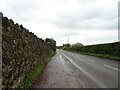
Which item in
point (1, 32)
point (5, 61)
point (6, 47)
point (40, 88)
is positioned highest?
point (1, 32)

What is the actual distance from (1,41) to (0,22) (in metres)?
0.66

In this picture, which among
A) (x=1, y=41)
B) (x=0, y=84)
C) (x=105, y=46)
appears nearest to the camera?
(x=0, y=84)

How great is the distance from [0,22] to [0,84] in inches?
75.0

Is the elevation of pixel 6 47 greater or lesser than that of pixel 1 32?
lesser

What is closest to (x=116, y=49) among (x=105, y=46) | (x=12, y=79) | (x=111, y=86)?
(x=105, y=46)

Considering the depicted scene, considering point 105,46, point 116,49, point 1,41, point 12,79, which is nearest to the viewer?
point 1,41

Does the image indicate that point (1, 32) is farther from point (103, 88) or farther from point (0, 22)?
point (103, 88)

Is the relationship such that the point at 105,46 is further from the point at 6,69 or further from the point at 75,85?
the point at 6,69

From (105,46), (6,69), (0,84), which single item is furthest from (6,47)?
(105,46)

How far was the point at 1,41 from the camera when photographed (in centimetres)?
598

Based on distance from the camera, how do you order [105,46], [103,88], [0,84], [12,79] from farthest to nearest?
[105,46], [103,88], [12,79], [0,84]

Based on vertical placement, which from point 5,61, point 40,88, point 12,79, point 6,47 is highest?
point 6,47

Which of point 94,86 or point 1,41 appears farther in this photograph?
point 94,86

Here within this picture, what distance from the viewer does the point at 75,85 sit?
909 centimetres
